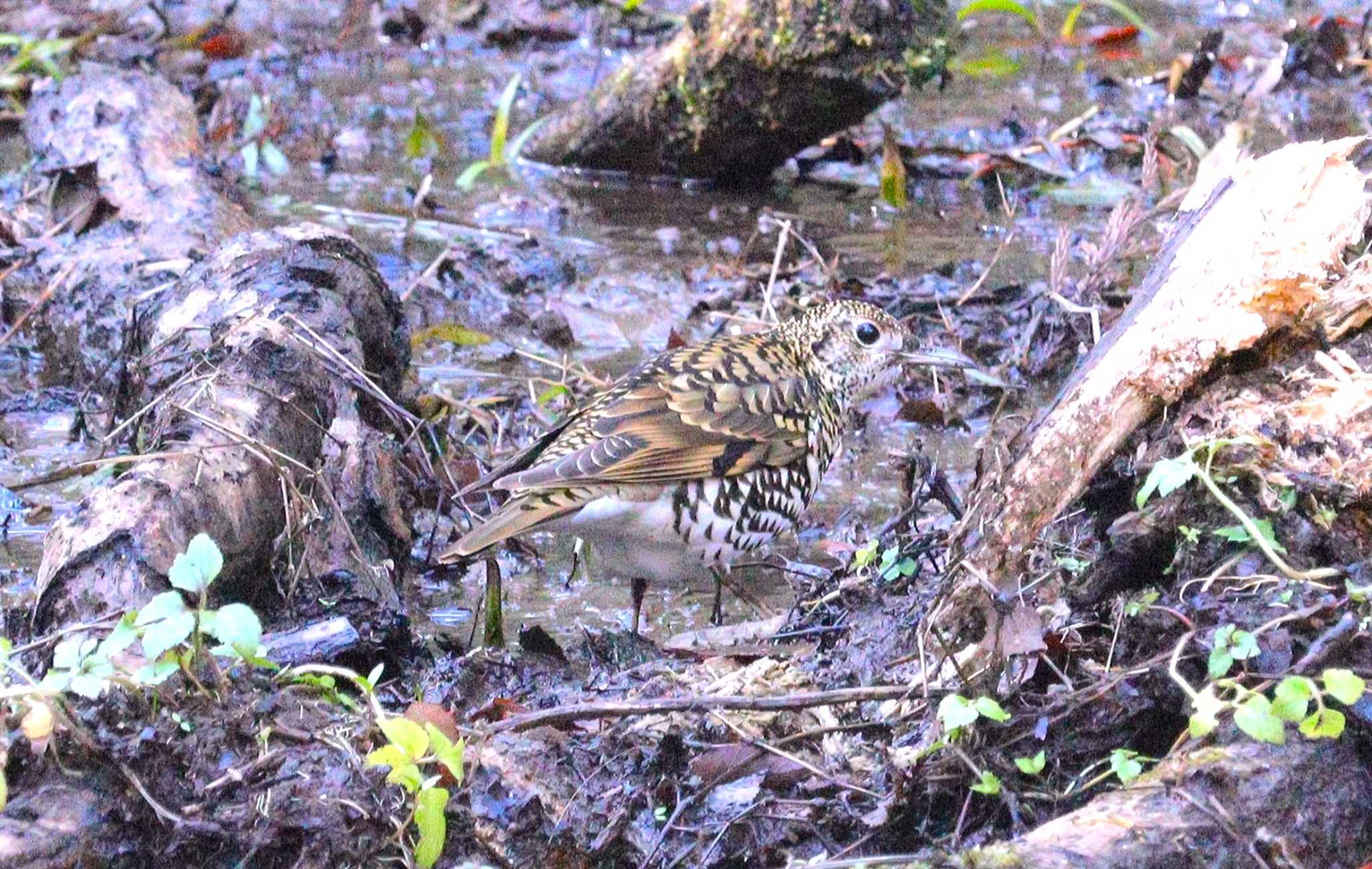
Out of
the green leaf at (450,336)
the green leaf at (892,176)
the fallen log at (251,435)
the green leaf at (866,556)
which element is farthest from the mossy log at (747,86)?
the green leaf at (866,556)

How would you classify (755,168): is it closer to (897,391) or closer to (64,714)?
(897,391)

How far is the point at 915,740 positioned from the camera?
361 cm

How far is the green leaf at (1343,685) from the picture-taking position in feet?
9.27

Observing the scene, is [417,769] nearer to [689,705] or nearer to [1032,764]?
[689,705]

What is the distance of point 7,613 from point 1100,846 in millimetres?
2967

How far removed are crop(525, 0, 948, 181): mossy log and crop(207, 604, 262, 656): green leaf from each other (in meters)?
5.94

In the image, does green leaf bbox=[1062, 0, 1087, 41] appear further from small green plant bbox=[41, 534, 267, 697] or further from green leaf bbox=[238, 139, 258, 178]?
small green plant bbox=[41, 534, 267, 697]

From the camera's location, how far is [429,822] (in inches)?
123

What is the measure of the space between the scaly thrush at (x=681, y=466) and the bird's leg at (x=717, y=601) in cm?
2

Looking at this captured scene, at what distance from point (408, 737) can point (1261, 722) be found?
1.56m

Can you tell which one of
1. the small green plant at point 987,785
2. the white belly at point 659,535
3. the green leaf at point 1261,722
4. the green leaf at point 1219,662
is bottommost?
the white belly at point 659,535

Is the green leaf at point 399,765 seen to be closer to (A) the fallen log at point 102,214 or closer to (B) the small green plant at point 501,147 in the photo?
(A) the fallen log at point 102,214

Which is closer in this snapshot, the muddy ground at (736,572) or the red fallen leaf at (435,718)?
the muddy ground at (736,572)

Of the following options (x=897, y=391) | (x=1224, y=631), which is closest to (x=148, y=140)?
(x=897, y=391)
